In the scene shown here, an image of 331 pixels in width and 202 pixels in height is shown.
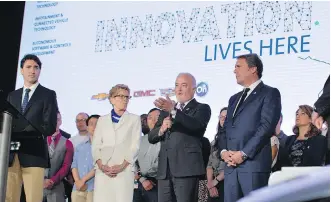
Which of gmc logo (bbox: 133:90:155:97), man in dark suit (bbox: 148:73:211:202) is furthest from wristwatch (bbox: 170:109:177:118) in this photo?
gmc logo (bbox: 133:90:155:97)

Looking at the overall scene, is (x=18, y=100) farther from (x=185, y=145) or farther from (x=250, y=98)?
(x=250, y=98)

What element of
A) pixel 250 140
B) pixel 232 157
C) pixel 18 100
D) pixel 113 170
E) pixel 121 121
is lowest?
pixel 113 170

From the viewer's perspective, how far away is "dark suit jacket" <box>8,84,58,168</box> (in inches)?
137

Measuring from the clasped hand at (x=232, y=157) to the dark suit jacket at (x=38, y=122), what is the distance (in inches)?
47.2

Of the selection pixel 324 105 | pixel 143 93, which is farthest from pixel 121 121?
pixel 324 105

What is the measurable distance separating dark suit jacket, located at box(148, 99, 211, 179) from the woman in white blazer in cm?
22

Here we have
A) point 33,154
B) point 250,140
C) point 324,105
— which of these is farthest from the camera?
point 33,154

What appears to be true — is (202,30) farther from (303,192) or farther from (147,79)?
(303,192)

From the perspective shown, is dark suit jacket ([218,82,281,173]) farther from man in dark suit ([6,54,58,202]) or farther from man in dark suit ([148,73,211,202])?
man in dark suit ([6,54,58,202])

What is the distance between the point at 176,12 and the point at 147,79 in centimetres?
74

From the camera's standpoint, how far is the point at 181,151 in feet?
12.2

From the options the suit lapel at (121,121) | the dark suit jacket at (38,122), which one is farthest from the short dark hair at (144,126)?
the dark suit jacket at (38,122)

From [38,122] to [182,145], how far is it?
1.03m

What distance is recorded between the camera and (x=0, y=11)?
6.29 m
